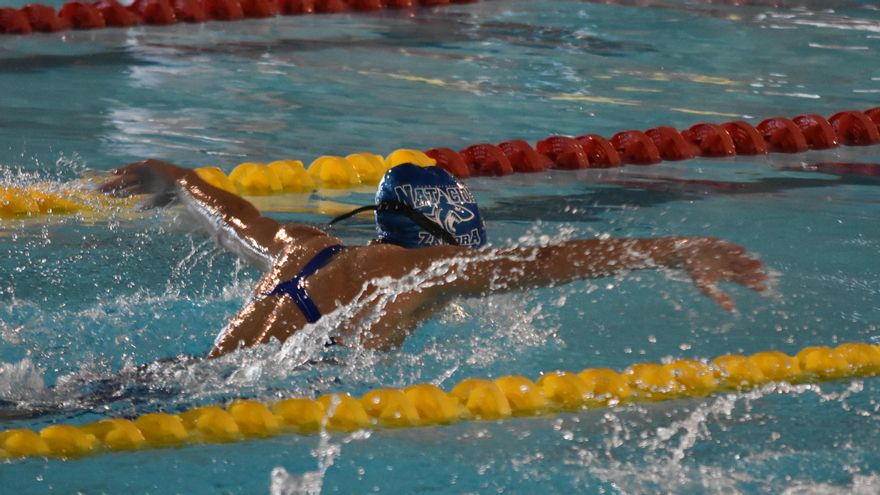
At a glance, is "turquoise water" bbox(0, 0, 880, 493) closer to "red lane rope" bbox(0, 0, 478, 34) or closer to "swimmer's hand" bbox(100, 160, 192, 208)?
"red lane rope" bbox(0, 0, 478, 34)

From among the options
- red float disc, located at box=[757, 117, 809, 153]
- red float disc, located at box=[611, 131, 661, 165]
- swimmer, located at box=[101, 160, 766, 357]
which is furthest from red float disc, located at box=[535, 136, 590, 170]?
swimmer, located at box=[101, 160, 766, 357]

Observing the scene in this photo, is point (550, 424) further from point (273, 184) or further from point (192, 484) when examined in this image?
point (273, 184)

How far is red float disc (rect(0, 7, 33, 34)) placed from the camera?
9445 mm

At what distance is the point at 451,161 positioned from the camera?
640cm

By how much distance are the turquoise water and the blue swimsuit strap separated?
10 cm

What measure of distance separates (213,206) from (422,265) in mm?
1058

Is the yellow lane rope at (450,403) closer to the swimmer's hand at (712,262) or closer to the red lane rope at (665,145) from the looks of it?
the swimmer's hand at (712,262)

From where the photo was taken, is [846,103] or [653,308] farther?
[846,103]

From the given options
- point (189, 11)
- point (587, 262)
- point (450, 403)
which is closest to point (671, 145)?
point (587, 262)

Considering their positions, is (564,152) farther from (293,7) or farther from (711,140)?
(293,7)

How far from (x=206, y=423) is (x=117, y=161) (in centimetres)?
329

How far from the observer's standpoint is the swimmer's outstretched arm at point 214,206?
4066 millimetres

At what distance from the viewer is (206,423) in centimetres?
328

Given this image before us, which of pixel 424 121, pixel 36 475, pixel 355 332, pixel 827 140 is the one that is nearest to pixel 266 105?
pixel 424 121
